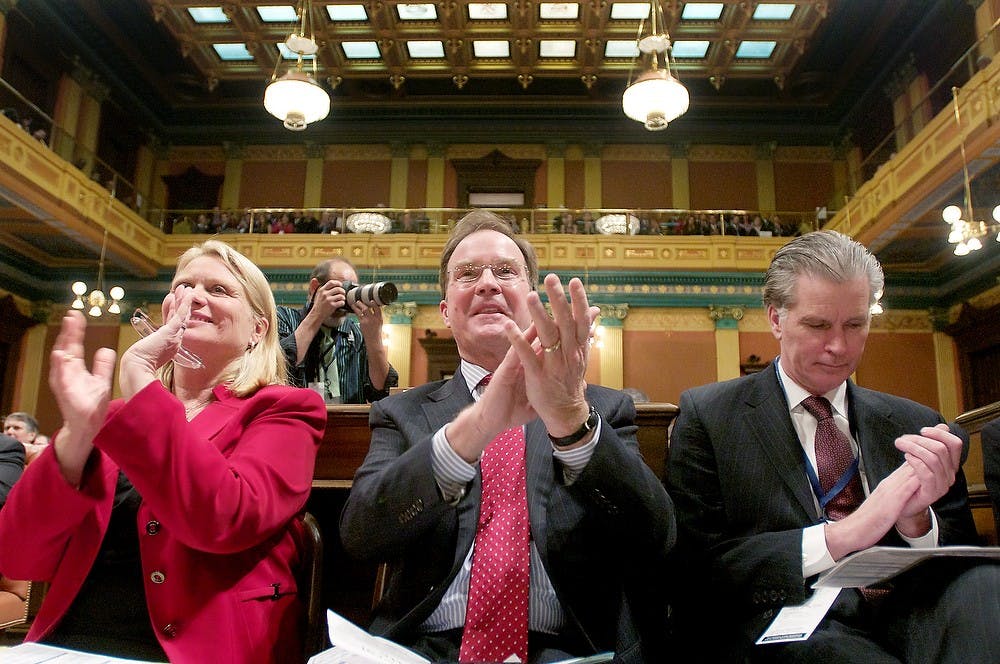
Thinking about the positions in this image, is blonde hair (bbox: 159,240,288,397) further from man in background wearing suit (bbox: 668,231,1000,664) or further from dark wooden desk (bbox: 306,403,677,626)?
man in background wearing suit (bbox: 668,231,1000,664)

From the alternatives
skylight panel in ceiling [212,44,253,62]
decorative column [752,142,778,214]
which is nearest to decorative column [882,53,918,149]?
decorative column [752,142,778,214]

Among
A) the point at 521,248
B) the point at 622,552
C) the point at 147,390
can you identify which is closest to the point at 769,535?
the point at 622,552

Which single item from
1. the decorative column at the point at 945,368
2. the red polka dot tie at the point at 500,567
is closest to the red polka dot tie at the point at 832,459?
the red polka dot tie at the point at 500,567

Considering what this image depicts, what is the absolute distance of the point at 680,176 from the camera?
561 inches

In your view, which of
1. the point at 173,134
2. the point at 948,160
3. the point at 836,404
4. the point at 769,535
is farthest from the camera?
the point at 173,134

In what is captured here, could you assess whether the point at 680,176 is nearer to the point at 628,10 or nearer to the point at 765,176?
the point at 765,176

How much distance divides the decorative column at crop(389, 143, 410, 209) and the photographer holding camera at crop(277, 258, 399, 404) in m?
11.2

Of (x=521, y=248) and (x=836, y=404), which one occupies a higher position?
(x=521, y=248)

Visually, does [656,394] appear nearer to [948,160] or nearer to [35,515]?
[948,160]

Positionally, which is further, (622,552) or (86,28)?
(86,28)

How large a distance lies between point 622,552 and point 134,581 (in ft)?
3.38

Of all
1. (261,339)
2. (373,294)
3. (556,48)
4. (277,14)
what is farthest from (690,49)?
(261,339)

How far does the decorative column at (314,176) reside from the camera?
568 inches

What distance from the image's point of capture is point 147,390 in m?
1.33
